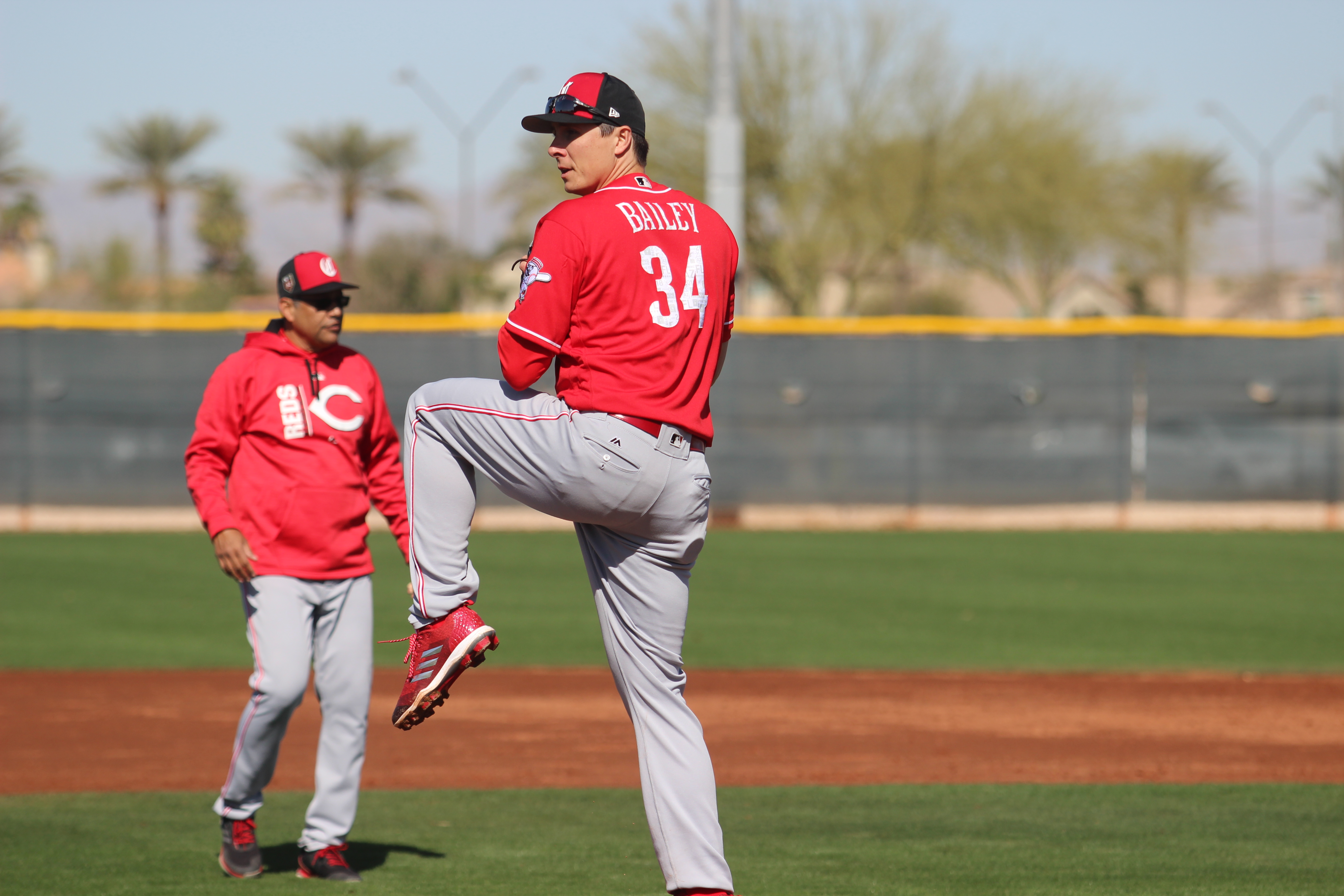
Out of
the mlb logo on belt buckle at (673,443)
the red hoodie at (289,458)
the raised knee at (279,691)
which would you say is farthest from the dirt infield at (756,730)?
the mlb logo on belt buckle at (673,443)

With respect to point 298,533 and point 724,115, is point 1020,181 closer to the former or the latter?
point 724,115

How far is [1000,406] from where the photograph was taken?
19766mm

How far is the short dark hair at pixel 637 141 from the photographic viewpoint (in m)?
3.61

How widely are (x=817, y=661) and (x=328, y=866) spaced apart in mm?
5933

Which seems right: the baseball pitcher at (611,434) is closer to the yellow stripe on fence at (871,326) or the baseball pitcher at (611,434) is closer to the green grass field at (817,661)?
the green grass field at (817,661)

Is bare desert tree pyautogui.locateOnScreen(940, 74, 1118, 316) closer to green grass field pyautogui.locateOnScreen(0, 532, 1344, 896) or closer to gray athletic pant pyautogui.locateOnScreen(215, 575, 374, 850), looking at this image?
green grass field pyautogui.locateOnScreen(0, 532, 1344, 896)

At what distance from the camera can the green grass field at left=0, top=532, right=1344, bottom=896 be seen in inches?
203

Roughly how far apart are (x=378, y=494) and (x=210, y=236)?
5428 cm

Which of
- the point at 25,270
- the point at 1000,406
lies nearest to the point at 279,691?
the point at 1000,406

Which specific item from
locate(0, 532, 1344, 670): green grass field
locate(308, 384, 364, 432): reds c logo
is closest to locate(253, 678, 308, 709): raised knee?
locate(308, 384, 364, 432): reds c logo

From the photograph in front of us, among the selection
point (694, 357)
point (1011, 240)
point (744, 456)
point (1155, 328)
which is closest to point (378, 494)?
point (694, 357)

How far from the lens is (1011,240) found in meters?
40.1

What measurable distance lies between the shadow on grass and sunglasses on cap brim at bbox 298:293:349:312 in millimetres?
1907

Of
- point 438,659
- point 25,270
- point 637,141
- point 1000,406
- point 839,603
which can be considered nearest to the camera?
point 438,659
